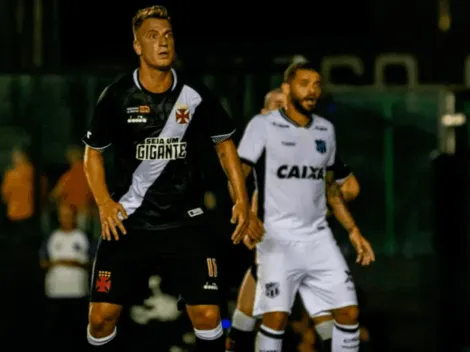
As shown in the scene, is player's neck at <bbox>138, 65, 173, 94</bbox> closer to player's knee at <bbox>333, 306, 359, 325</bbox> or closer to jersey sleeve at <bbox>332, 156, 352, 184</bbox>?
jersey sleeve at <bbox>332, 156, 352, 184</bbox>

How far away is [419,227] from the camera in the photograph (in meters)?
8.94

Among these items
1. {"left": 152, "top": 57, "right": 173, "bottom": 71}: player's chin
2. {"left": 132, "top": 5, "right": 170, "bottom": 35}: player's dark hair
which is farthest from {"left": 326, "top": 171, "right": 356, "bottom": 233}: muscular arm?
{"left": 132, "top": 5, "right": 170, "bottom": 35}: player's dark hair

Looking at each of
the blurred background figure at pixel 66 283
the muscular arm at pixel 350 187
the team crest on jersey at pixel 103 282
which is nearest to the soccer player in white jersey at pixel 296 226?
the muscular arm at pixel 350 187

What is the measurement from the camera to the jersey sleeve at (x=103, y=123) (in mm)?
6348

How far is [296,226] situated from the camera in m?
7.23

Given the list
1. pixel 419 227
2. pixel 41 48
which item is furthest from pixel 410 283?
pixel 41 48

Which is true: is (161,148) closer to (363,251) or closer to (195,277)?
(195,277)

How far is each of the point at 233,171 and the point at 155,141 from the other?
0.48 m

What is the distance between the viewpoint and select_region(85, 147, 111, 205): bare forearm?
6.29 meters

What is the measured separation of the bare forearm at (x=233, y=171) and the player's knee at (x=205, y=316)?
2.10ft

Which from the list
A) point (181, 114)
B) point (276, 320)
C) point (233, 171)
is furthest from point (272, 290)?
point (181, 114)

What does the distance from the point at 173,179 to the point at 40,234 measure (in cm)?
269

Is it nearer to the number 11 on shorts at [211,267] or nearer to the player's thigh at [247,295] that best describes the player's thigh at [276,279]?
the player's thigh at [247,295]

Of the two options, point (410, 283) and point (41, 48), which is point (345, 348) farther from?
point (41, 48)
